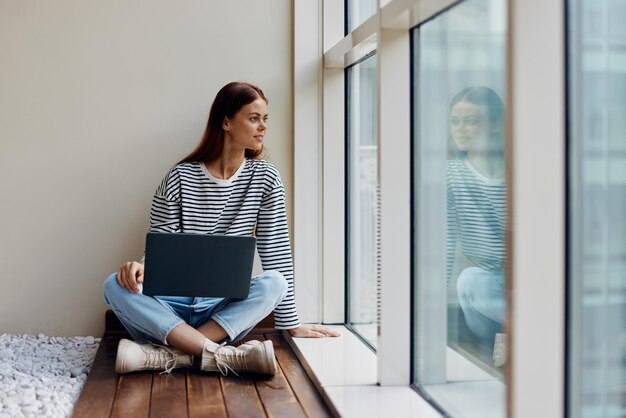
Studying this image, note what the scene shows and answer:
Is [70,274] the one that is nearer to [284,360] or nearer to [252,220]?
[252,220]

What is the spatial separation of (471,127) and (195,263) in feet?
3.79

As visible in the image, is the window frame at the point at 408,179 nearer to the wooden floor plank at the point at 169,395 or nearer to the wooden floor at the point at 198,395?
the wooden floor at the point at 198,395

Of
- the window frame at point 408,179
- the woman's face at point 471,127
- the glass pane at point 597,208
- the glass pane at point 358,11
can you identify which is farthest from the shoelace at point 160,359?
the glass pane at point 597,208

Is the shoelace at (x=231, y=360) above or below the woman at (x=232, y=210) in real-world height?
below

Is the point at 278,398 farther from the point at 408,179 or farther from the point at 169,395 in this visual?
the point at 408,179

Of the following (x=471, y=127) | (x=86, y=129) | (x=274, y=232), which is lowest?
(x=274, y=232)

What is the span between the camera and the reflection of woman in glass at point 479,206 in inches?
80.4

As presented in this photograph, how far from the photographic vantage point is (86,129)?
3732 mm

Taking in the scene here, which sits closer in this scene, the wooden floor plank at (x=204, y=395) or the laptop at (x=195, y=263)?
the wooden floor plank at (x=204, y=395)

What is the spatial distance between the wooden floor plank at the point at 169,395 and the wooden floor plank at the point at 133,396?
0.02 meters

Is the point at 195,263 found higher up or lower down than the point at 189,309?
higher up

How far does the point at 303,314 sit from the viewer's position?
3.83m

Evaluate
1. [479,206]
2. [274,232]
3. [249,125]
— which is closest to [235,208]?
[274,232]

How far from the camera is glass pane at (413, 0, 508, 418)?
81.0 inches
